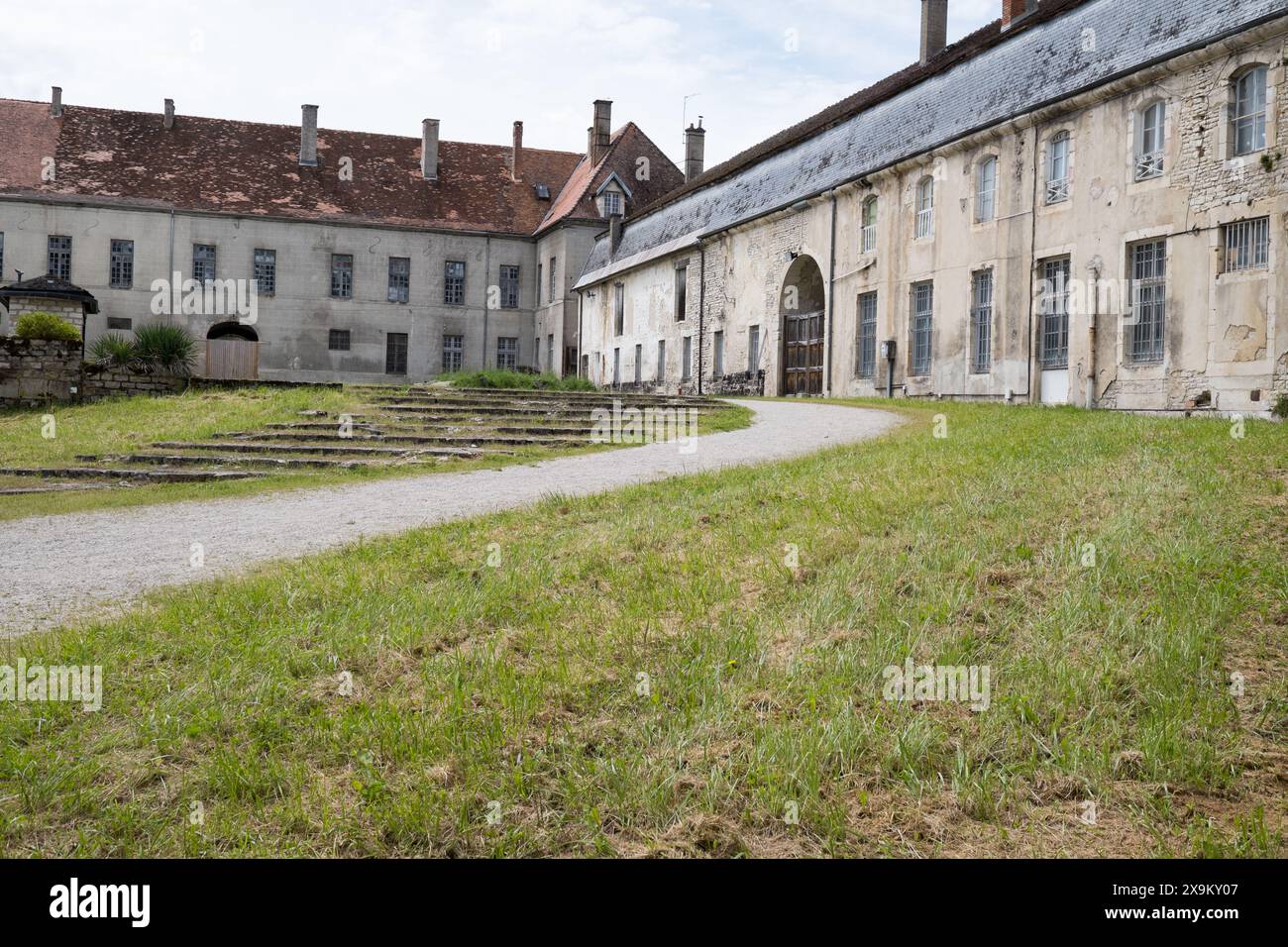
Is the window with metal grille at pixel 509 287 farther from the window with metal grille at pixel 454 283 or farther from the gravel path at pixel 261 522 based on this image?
the gravel path at pixel 261 522

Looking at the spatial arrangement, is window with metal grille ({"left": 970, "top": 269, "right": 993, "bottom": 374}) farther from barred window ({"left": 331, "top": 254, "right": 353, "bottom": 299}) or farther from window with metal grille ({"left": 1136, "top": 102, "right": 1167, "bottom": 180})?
barred window ({"left": 331, "top": 254, "right": 353, "bottom": 299})

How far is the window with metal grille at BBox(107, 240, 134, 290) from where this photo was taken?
4438 centimetres

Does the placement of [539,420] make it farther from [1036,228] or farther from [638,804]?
[638,804]

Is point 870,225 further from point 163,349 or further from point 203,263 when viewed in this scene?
point 203,263

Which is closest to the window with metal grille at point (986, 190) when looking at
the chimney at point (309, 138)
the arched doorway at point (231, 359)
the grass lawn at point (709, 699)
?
the grass lawn at point (709, 699)

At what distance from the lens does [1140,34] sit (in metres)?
19.9

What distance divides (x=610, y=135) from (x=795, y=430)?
3655 centimetres

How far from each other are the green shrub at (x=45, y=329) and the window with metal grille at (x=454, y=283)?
24.1m

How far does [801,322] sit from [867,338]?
3.67 m

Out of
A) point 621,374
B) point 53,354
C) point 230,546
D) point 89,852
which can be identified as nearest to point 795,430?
point 230,546

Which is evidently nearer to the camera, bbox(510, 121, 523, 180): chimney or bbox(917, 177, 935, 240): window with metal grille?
bbox(917, 177, 935, 240): window with metal grille

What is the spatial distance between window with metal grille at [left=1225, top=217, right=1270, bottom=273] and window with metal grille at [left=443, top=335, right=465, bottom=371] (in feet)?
118

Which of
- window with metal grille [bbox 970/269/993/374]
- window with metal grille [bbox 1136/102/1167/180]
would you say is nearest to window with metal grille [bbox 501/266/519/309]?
window with metal grille [bbox 970/269/993/374]

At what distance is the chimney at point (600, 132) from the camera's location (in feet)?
163
